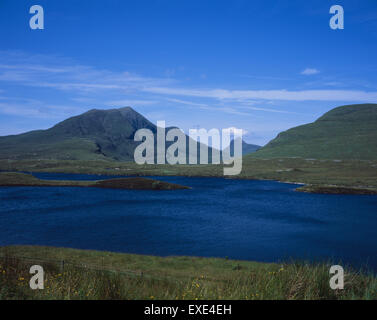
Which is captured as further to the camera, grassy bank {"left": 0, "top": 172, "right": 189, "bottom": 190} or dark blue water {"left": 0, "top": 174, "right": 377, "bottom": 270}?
grassy bank {"left": 0, "top": 172, "right": 189, "bottom": 190}

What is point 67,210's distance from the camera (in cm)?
6725

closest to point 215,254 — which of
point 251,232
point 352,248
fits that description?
point 251,232

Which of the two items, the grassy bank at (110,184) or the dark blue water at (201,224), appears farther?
the grassy bank at (110,184)

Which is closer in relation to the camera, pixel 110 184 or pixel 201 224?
pixel 201 224

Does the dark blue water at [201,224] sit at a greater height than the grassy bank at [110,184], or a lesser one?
lesser

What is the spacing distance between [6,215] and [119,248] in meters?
33.4

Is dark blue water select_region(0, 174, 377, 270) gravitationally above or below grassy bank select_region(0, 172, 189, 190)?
below

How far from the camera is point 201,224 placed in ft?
183

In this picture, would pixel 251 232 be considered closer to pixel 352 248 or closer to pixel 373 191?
pixel 352 248

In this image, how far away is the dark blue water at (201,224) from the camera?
41219mm

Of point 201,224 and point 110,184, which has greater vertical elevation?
point 110,184

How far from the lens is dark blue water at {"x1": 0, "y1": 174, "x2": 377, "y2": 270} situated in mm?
41219
